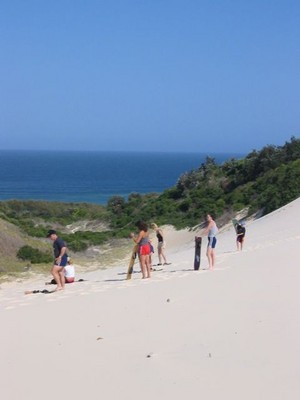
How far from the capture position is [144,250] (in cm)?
1338

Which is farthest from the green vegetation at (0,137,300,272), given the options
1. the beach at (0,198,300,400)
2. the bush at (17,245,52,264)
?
the beach at (0,198,300,400)

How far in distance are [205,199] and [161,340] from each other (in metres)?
31.9

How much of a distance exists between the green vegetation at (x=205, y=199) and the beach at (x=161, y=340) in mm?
15195

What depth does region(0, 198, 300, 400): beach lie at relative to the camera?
5.48 meters

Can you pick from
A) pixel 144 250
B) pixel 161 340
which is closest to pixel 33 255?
pixel 144 250

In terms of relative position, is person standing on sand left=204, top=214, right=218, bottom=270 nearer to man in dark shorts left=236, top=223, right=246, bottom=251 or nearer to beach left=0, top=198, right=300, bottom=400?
beach left=0, top=198, right=300, bottom=400

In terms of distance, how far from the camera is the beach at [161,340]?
5.48 m

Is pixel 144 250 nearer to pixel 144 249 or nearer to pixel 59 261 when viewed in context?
pixel 144 249

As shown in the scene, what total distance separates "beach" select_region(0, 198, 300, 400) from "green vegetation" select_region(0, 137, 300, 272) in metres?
15.2

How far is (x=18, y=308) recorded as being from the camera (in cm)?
1011

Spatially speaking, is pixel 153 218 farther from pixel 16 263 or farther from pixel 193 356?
pixel 193 356

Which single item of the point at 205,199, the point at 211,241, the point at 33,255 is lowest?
the point at 33,255

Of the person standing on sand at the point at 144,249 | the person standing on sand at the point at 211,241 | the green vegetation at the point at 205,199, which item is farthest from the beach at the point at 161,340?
the green vegetation at the point at 205,199

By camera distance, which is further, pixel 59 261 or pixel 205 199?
pixel 205 199
